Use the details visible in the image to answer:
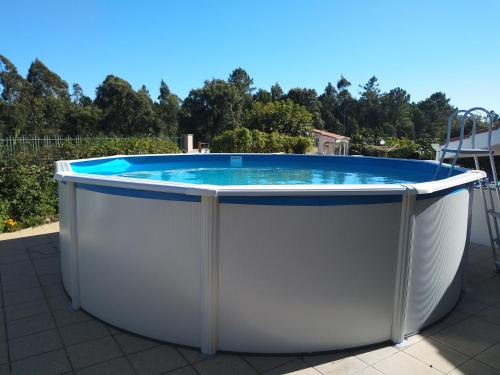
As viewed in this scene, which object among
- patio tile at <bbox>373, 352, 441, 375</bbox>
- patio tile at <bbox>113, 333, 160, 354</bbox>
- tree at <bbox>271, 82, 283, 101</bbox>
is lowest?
patio tile at <bbox>113, 333, 160, 354</bbox>

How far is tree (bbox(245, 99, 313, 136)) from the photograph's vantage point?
25328mm

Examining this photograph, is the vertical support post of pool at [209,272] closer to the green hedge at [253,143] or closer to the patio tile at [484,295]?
the patio tile at [484,295]

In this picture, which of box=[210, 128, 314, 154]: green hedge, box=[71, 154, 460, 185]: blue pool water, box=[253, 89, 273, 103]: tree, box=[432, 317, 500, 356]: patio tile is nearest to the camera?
box=[432, 317, 500, 356]: patio tile

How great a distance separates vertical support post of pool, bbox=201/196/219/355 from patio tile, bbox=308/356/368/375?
89cm

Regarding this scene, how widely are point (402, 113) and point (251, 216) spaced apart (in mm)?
67969

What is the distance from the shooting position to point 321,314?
314 centimetres

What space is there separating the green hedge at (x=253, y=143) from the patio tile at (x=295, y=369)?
652 inches

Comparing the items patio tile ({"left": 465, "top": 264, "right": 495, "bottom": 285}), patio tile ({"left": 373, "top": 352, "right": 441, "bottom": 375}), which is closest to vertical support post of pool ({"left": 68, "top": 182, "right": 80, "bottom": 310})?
patio tile ({"left": 373, "top": 352, "right": 441, "bottom": 375})

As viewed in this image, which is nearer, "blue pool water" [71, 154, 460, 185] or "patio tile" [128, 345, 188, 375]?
"patio tile" [128, 345, 188, 375]

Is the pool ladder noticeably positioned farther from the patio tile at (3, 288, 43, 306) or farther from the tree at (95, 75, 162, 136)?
the tree at (95, 75, 162, 136)

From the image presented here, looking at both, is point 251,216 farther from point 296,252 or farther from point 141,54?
point 141,54

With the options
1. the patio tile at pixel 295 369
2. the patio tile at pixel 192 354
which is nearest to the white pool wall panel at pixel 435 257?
the patio tile at pixel 295 369

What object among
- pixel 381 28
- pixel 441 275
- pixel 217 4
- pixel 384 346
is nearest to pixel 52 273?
pixel 384 346

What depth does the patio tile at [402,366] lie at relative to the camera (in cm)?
294
